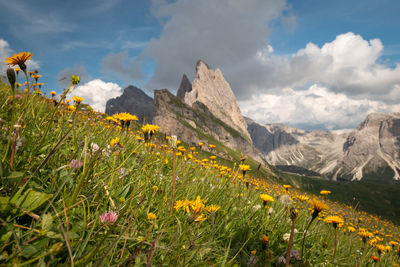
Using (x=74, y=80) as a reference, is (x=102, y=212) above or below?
below


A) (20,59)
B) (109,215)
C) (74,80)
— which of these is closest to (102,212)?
(109,215)

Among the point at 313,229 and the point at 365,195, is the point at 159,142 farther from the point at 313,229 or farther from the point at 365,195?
the point at 365,195

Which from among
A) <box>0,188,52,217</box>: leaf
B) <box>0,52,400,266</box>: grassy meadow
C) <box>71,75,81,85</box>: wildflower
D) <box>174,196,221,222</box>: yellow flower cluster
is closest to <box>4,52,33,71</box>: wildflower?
<box>0,52,400,266</box>: grassy meadow

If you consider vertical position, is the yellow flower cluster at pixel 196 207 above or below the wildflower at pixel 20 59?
below

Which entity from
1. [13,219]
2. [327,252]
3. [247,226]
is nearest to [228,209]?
[247,226]

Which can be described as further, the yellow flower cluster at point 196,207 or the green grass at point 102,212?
the yellow flower cluster at point 196,207

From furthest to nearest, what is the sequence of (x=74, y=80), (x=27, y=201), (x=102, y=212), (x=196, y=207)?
(x=74, y=80) < (x=102, y=212) < (x=196, y=207) < (x=27, y=201)

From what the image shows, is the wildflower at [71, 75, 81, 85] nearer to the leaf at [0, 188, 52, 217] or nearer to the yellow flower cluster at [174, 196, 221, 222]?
the leaf at [0, 188, 52, 217]

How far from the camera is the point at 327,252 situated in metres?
3.20

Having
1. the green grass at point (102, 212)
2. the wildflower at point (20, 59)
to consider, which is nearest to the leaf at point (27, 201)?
the green grass at point (102, 212)

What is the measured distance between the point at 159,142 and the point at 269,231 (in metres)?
2.98

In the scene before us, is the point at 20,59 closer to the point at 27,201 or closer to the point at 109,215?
the point at 27,201

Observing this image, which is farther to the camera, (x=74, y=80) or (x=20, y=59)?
(x=74, y=80)

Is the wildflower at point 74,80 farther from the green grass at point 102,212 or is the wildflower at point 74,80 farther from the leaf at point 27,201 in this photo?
the leaf at point 27,201
